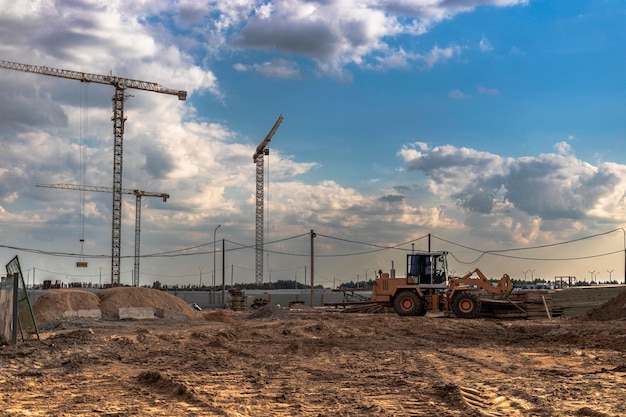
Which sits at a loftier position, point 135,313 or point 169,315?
point 135,313

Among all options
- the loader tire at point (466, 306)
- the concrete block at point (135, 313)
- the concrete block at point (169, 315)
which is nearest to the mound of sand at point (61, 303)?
the concrete block at point (169, 315)

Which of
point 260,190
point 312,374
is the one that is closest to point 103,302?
point 312,374

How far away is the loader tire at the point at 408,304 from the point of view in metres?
33.6

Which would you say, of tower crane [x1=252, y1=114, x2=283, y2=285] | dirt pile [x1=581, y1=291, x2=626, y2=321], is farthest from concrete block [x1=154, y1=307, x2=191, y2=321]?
tower crane [x1=252, y1=114, x2=283, y2=285]

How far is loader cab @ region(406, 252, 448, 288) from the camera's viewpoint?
3409 centimetres

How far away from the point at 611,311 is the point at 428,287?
29.8 feet

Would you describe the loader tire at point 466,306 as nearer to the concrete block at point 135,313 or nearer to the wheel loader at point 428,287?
the wheel loader at point 428,287

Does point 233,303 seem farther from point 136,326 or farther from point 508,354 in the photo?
point 508,354

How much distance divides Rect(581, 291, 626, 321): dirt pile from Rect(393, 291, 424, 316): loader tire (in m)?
8.35

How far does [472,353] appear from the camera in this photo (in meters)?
16.6

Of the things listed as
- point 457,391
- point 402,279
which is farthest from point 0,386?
point 402,279

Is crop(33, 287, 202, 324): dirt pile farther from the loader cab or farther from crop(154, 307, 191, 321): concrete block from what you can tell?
the loader cab

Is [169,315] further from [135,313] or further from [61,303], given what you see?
A: [61,303]

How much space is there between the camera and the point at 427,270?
34.2 m
